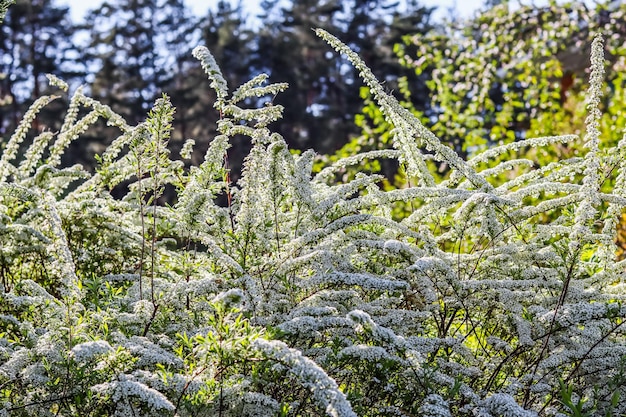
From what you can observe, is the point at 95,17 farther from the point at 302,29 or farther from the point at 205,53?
the point at 205,53

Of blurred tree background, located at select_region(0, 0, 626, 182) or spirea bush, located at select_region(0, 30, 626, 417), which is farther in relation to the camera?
blurred tree background, located at select_region(0, 0, 626, 182)

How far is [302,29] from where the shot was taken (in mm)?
39094

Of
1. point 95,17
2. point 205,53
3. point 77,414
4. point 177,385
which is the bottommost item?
point 77,414

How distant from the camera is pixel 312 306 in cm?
231

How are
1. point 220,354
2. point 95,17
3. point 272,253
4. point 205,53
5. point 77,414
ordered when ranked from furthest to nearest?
1. point 95,17
2. point 205,53
3. point 272,253
4. point 77,414
5. point 220,354

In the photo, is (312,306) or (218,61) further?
(218,61)

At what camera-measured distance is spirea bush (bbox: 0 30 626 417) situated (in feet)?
6.60

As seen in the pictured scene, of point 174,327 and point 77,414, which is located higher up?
point 174,327

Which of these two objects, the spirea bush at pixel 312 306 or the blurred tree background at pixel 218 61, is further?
the blurred tree background at pixel 218 61

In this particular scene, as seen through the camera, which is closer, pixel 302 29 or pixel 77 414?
pixel 77 414

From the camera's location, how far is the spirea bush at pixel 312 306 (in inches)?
79.2

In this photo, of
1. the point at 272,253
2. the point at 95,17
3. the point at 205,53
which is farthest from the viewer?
the point at 95,17

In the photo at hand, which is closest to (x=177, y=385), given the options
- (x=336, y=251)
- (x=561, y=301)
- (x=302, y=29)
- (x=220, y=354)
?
(x=220, y=354)

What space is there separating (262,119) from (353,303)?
715 mm
